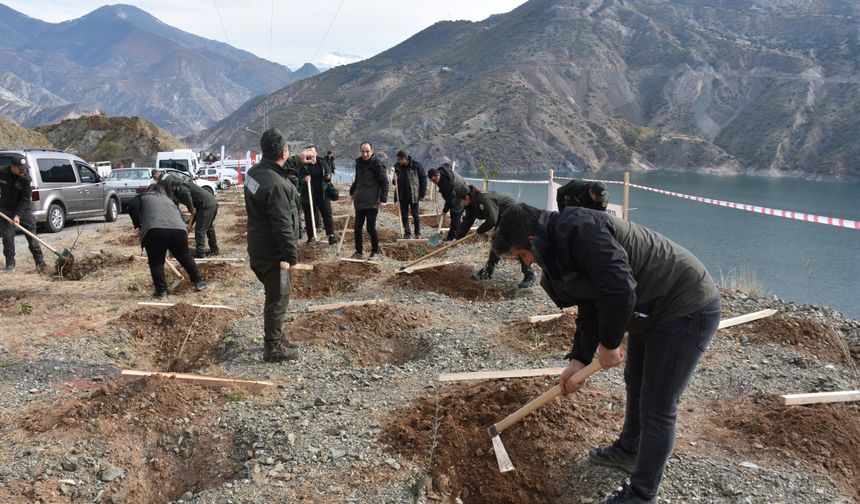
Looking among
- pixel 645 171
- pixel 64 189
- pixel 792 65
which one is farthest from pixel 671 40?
pixel 64 189

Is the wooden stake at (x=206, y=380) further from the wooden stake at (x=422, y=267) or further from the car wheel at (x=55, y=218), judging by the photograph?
the car wheel at (x=55, y=218)

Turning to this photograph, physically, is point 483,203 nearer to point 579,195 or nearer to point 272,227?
point 579,195

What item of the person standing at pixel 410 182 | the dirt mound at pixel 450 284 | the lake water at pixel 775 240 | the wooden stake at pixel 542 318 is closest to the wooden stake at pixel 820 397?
the wooden stake at pixel 542 318

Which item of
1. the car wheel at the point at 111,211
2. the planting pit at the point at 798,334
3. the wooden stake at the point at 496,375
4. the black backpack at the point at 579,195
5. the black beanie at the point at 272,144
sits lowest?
the planting pit at the point at 798,334

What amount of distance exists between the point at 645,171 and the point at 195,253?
209 ft

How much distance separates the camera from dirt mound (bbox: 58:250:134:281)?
26.3 feet

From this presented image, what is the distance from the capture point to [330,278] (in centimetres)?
761

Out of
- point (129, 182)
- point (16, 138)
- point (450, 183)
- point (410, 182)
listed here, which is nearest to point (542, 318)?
point (450, 183)

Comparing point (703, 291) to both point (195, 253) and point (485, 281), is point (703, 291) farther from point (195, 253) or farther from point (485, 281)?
point (195, 253)

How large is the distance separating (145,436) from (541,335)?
3482mm

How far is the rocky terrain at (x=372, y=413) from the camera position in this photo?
123 inches

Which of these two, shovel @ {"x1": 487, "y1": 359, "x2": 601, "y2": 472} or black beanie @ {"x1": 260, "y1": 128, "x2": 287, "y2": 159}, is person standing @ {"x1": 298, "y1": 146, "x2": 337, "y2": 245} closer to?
black beanie @ {"x1": 260, "y1": 128, "x2": 287, "y2": 159}

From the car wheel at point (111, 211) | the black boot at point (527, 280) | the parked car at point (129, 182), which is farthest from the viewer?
the parked car at point (129, 182)

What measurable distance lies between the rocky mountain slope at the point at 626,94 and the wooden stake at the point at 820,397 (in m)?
60.7
